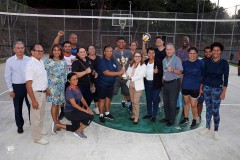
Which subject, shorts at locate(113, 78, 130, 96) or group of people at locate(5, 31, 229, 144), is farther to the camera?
shorts at locate(113, 78, 130, 96)

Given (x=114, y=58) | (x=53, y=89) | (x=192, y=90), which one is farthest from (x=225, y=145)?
(x=53, y=89)

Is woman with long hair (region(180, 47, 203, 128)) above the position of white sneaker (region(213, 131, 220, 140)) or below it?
above

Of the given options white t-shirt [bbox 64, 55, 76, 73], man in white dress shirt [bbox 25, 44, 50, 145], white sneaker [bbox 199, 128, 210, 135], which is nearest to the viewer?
man in white dress shirt [bbox 25, 44, 50, 145]

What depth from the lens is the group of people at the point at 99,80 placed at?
427cm

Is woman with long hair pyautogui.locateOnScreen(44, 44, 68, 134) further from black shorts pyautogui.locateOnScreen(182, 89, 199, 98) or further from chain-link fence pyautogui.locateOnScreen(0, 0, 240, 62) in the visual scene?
chain-link fence pyautogui.locateOnScreen(0, 0, 240, 62)

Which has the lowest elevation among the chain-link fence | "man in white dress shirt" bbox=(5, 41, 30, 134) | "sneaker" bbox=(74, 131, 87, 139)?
"sneaker" bbox=(74, 131, 87, 139)

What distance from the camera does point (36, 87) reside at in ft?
13.4

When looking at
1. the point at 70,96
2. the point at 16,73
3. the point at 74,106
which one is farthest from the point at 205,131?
the point at 16,73

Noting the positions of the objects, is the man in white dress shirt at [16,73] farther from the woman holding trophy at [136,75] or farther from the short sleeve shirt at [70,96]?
the woman holding trophy at [136,75]

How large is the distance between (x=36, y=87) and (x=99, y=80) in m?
1.56

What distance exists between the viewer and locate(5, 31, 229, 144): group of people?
427 centimetres

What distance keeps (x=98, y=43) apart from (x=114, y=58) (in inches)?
597

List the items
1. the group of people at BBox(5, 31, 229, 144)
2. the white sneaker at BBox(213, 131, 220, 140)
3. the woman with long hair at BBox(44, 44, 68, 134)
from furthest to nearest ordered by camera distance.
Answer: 1. the white sneaker at BBox(213, 131, 220, 140)
2. the woman with long hair at BBox(44, 44, 68, 134)
3. the group of people at BBox(5, 31, 229, 144)

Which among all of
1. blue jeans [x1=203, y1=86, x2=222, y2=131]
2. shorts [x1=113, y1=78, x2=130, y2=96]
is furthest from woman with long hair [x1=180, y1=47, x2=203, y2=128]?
shorts [x1=113, y1=78, x2=130, y2=96]
